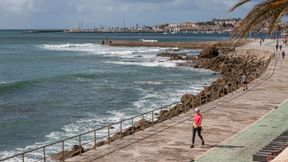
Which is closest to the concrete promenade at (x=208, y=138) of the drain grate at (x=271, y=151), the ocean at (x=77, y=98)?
the drain grate at (x=271, y=151)

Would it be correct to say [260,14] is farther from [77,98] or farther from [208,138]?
[77,98]

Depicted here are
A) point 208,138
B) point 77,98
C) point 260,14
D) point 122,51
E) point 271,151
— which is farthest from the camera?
point 122,51

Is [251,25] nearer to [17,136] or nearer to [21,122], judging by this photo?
[17,136]

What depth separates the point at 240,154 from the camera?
14117 mm

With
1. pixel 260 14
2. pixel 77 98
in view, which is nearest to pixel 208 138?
pixel 260 14

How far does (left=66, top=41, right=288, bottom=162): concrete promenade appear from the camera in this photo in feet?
46.9

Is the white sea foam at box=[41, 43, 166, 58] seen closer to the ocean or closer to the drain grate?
the ocean

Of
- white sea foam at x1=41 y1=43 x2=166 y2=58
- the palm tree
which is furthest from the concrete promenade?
white sea foam at x1=41 y1=43 x2=166 y2=58

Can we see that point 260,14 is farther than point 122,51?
No

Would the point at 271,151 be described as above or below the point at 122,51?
above

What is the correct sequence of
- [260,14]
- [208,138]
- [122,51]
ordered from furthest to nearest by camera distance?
[122,51] < [208,138] < [260,14]

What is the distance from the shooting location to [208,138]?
54.2 ft

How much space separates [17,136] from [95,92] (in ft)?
55.5

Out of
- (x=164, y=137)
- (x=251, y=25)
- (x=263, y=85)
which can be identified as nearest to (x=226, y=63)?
(x=263, y=85)
